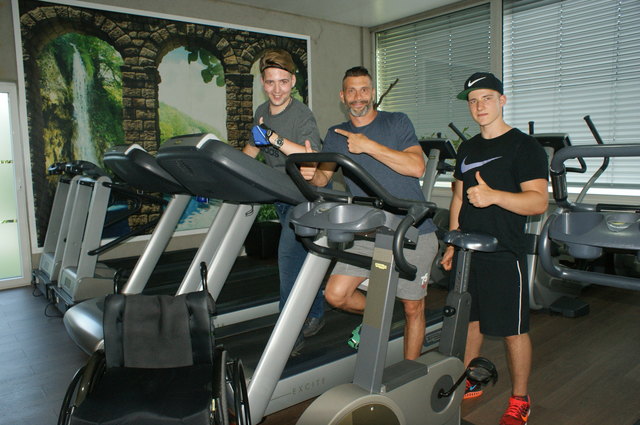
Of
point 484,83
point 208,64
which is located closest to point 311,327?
point 484,83

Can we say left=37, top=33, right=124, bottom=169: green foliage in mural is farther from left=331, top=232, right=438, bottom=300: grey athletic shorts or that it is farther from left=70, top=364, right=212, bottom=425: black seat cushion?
A: left=331, top=232, right=438, bottom=300: grey athletic shorts

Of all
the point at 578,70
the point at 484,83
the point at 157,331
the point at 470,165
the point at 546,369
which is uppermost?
the point at 578,70

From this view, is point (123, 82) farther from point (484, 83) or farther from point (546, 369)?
point (546, 369)

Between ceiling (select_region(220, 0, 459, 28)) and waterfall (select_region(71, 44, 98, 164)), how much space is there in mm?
1971

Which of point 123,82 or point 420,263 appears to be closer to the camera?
point 420,263

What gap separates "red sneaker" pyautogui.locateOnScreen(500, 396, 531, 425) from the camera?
2154 millimetres

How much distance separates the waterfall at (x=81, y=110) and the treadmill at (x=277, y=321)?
323cm

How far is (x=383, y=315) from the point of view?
172 cm

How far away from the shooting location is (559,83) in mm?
5375

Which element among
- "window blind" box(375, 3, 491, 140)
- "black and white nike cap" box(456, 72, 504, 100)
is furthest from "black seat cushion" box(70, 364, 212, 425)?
"window blind" box(375, 3, 491, 140)

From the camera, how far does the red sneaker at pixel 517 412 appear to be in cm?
215

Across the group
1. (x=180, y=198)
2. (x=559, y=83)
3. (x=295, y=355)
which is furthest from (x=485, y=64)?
(x=295, y=355)

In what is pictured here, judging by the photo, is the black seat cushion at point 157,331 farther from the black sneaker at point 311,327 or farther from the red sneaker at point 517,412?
the red sneaker at point 517,412

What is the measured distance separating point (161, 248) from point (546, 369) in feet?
8.46
